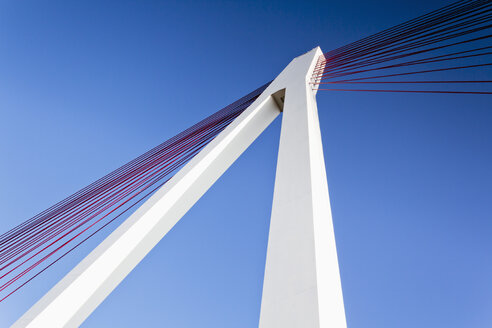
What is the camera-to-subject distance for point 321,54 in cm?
403

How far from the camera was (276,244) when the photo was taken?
51.9 inches

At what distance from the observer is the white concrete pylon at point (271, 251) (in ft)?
3.27

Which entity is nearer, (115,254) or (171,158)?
(115,254)

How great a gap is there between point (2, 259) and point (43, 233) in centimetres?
24

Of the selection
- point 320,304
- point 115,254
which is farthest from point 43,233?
point 320,304

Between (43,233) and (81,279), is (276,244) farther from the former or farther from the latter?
(43,233)

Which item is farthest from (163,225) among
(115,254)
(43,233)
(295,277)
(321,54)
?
(321,54)

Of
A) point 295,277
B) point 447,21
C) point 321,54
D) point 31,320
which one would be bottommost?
point 31,320

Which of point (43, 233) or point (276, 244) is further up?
point (43, 233)

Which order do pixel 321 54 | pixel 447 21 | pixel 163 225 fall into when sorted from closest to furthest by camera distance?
pixel 163 225 < pixel 447 21 < pixel 321 54

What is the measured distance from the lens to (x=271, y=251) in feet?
4.31

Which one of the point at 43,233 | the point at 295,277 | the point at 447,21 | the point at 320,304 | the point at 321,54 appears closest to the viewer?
the point at 320,304

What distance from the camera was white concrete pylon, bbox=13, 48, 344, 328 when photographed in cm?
100

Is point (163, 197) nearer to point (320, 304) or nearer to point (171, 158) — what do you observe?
point (320, 304)
